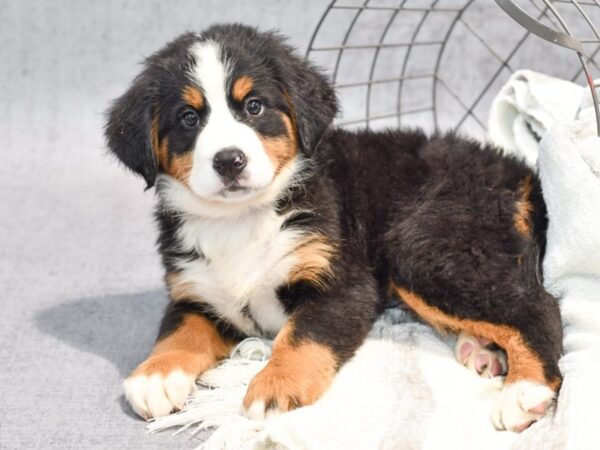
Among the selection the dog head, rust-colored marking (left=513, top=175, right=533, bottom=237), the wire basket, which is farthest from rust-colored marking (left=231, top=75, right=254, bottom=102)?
the wire basket

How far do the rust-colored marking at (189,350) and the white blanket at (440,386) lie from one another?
0.19 feet

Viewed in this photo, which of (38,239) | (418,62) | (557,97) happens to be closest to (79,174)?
(38,239)

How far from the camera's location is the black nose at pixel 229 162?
114 inches

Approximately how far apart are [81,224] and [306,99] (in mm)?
2003

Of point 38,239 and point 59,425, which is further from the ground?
point 59,425

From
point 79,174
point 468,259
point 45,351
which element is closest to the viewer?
point 468,259

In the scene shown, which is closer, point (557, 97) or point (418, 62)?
point (557, 97)

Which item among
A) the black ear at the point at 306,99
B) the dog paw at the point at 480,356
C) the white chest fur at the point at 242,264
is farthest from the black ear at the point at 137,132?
the dog paw at the point at 480,356

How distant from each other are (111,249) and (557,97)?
2123 mm

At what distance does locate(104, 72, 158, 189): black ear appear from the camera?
312 centimetres

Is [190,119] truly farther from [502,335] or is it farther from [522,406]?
[522,406]

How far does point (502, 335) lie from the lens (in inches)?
119

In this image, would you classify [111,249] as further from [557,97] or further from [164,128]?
[557,97]

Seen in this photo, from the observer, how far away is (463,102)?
5395 millimetres
